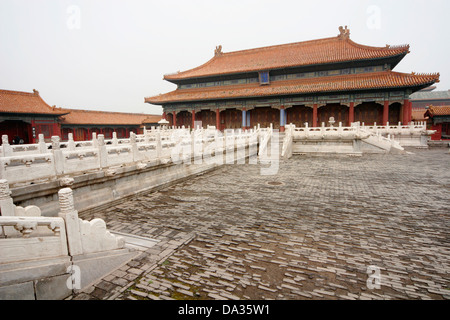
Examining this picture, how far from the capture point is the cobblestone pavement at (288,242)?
3.60 m

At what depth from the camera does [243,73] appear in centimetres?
2934

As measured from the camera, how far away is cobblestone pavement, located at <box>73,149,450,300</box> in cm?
360

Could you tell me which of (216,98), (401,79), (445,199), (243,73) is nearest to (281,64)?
(243,73)

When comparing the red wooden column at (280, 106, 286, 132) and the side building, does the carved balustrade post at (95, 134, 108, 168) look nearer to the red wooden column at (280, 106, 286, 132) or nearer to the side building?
the side building

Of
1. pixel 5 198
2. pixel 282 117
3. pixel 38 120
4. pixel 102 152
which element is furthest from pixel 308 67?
pixel 38 120

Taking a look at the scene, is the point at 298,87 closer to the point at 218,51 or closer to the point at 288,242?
the point at 218,51

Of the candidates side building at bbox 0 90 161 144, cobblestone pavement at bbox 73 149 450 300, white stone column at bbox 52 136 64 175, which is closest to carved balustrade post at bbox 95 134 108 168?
white stone column at bbox 52 136 64 175

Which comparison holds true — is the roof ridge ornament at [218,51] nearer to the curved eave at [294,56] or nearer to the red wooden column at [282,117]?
the curved eave at [294,56]

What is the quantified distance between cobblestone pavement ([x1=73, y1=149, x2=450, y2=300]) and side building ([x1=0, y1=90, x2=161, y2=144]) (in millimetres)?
20673

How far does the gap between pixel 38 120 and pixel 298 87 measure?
2641cm

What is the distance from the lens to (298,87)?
85.6 feet

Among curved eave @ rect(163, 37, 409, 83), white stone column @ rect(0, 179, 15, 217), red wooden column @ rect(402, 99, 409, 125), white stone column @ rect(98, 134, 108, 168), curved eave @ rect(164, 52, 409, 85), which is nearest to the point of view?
white stone column @ rect(0, 179, 15, 217)

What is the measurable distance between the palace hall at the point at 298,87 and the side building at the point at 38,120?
26.3 ft
